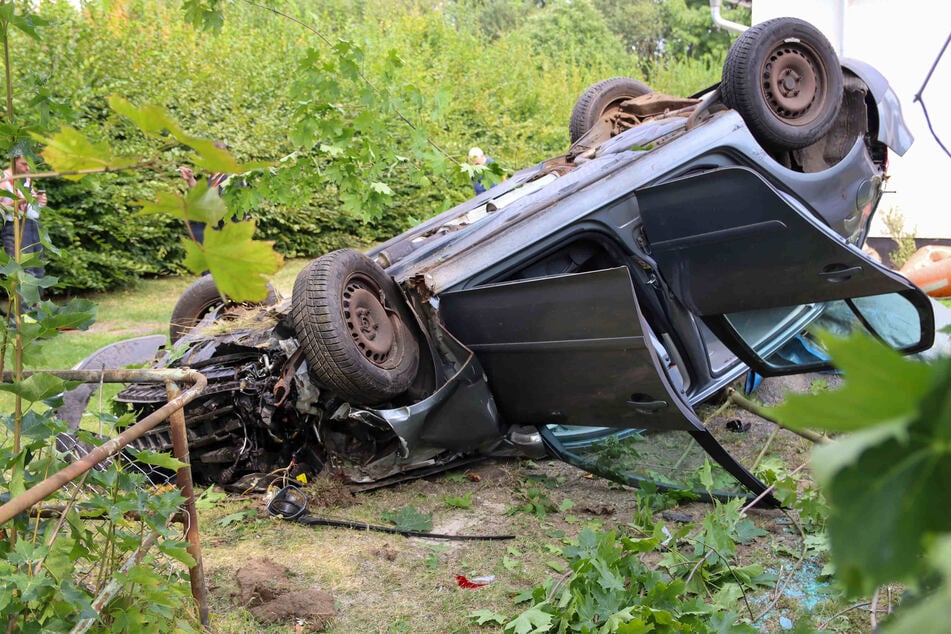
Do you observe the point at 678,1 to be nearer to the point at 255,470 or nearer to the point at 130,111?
the point at 255,470

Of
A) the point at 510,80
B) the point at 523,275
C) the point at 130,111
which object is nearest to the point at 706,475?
the point at 523,275

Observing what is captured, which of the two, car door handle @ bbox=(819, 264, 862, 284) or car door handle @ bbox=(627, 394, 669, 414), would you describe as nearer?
car door handle @ bbox=(627, 394, 669, 414)

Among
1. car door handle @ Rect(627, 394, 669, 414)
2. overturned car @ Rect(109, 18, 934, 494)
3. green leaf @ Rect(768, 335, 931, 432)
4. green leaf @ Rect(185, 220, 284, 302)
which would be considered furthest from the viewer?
overturned car @ Rect(109, 18, 934, 494)

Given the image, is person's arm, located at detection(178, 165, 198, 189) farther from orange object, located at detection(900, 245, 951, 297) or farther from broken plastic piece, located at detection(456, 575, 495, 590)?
orange object, located at detection(900, 245, 951, 297)

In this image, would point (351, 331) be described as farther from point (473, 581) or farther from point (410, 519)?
point (473, 581)

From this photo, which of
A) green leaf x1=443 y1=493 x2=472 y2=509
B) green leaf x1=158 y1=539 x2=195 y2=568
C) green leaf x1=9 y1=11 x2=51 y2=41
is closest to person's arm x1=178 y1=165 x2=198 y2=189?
green leaf x1=9 y1=11 x2=51 y2=41

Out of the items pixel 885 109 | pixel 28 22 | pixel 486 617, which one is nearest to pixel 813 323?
pixel 885 109

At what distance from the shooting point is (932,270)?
861cm

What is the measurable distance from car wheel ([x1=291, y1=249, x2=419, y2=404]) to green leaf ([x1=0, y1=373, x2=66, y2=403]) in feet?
6.47

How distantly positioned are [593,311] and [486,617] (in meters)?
1.25

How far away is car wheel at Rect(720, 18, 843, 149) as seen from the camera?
455cm

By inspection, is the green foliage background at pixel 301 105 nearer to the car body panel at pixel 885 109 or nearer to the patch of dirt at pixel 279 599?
the patch of dirt at pixel 279 599

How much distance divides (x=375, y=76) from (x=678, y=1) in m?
35.0

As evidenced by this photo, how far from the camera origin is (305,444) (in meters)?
4.57
